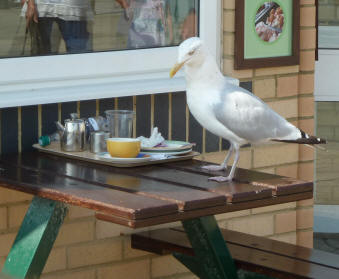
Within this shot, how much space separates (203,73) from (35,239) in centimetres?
84

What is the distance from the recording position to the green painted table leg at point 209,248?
4172 mm

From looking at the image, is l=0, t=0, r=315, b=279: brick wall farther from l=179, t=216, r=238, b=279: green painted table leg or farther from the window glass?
the window glass

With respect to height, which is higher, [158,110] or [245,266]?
[158,110]

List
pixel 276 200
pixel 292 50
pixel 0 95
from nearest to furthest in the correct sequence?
pixel 276 200 → pixel 0 95 → pixel 292 50

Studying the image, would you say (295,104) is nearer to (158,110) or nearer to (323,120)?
(158,110)

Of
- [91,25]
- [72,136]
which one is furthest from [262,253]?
[91,25]

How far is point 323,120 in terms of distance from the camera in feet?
23.0

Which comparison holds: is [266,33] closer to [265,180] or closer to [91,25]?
[91,25]

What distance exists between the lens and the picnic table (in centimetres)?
356

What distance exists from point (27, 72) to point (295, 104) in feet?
4.55

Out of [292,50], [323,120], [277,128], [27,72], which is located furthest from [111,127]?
[323,120]

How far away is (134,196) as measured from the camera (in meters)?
3.64

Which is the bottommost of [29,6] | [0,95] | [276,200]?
[276,200]

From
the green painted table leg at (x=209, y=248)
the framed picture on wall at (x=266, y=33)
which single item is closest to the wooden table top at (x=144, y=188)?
the green painted table leg at (x=209, y=248)
